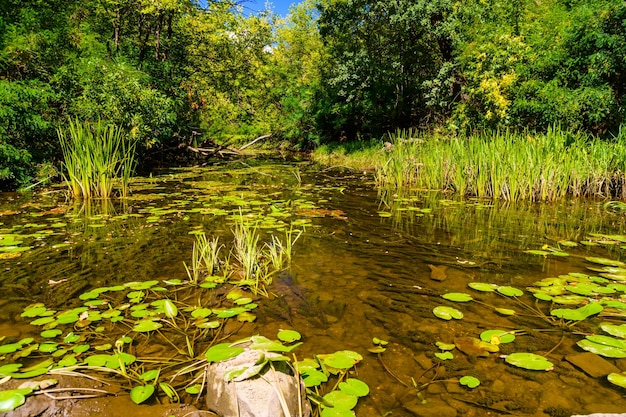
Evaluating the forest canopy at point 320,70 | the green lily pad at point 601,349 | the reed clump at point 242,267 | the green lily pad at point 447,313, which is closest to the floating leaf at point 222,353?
the reed clump at point 242,267

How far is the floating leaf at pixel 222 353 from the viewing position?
1.57 metres

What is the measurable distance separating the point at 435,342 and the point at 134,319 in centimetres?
192

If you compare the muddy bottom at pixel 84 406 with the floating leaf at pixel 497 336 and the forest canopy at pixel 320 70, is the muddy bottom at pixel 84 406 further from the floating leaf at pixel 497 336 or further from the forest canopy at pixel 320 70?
the forest canopy at pixel 320 70

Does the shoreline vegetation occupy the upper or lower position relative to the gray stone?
upper

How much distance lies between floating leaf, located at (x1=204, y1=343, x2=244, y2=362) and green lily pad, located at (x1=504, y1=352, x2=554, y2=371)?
56.1 inches

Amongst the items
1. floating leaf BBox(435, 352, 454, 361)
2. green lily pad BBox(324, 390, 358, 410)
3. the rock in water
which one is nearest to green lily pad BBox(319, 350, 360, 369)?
green lily pad BBox(324, 390, 358, 410)

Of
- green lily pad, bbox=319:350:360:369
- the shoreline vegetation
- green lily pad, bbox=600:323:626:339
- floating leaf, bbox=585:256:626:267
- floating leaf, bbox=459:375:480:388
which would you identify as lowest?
floating leaf, bbox=459:375:480:388

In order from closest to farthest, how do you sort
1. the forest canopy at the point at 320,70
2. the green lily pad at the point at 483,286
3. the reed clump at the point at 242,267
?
the green lily pad at the point at 483,286, the reed clump at the point at 242,267, the forest canopy at the point at 320,70

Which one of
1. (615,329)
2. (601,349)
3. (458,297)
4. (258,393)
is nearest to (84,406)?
(258,393)

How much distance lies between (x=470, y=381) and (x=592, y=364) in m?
0.72

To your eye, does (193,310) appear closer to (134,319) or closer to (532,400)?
(134,319)

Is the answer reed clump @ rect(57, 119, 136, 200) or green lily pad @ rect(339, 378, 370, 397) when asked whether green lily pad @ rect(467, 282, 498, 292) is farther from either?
reed clump @ rect(57, 119, 136, 200)

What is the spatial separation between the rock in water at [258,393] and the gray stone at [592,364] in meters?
1.48

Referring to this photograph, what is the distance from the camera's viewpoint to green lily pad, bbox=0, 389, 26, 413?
138 cm
